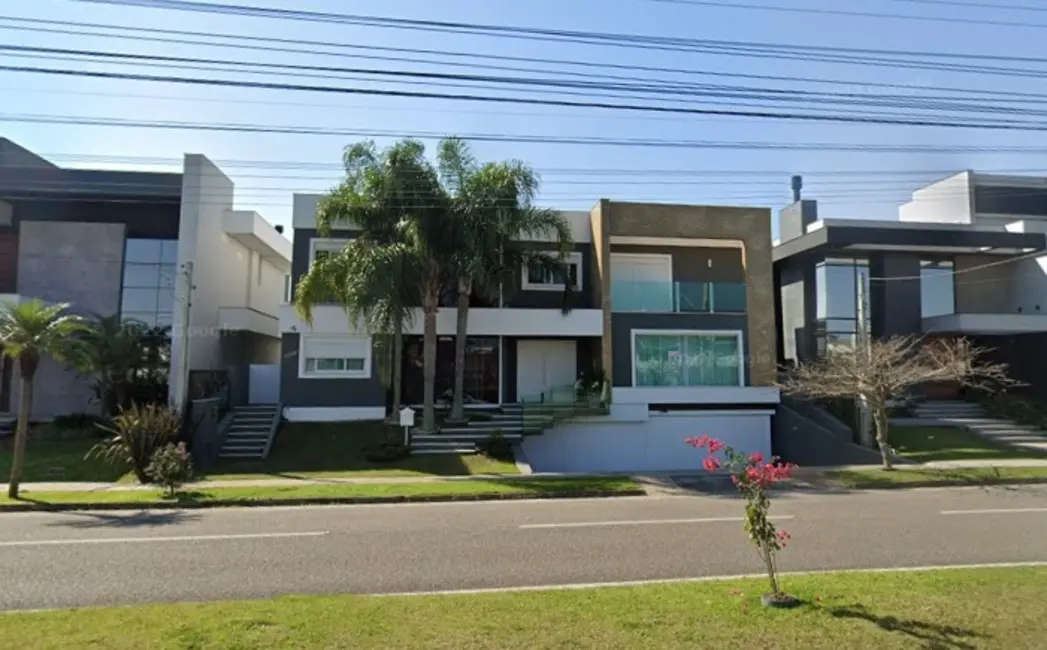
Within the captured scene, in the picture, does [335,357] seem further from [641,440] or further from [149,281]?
[641,440]

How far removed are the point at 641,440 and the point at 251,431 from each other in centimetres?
1248

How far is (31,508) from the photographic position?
13180mm

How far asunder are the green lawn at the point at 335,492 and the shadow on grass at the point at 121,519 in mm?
852

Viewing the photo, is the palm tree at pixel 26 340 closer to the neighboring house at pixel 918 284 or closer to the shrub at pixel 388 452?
the shrub at pixel 388 452

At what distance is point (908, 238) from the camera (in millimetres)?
26484

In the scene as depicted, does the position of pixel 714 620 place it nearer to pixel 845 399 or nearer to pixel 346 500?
pixel 346 500

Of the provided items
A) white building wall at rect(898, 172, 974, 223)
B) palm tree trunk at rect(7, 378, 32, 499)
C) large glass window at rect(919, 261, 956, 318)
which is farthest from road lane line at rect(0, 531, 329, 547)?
white building wall at rect(898, 172, 974, 223)

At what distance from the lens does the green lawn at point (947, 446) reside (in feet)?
65.4

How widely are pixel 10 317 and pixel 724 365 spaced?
2021 cm

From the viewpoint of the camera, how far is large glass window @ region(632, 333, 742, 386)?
79.5ft

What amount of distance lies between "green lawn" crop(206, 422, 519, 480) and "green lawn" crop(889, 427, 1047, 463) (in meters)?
11.9

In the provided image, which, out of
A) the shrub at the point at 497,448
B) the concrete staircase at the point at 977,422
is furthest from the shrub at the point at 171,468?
the concrete staircase at the point at 977,422

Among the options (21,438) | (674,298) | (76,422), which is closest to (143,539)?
(21,438)

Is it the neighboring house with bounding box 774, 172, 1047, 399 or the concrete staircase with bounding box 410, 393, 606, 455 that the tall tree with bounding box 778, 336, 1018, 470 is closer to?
the neighboring house with bounding box 774, 172, 1047, 399
